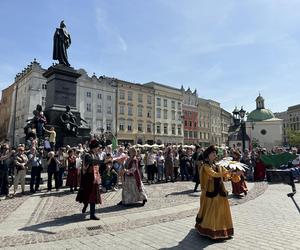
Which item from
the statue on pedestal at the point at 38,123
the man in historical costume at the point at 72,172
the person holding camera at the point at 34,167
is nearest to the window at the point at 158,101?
the statue on pedestal at the point at 38,123

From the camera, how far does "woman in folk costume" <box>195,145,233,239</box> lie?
5.69 m

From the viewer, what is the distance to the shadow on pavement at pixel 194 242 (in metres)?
5.25

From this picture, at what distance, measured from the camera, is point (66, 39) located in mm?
20375

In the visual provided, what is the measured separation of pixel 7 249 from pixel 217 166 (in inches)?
168

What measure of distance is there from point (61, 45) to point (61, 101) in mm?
4047

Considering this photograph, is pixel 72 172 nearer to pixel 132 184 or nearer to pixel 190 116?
pixel 132 184

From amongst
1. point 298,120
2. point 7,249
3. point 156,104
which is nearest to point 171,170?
point 7,249

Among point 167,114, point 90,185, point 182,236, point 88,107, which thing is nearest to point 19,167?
point 90,185

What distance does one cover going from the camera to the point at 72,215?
25.4 feet

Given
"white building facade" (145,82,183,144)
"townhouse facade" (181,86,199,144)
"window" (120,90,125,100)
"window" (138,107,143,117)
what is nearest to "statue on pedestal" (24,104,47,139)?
"window" (120,90,125,100)

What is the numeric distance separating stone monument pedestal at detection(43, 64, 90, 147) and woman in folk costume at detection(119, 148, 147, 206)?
29.5ft

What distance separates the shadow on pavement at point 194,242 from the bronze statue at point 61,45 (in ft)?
54.8

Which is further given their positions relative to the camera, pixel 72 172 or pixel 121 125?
pixel 121 125

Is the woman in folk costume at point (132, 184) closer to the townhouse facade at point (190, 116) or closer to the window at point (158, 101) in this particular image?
the window at point (158, 101)
